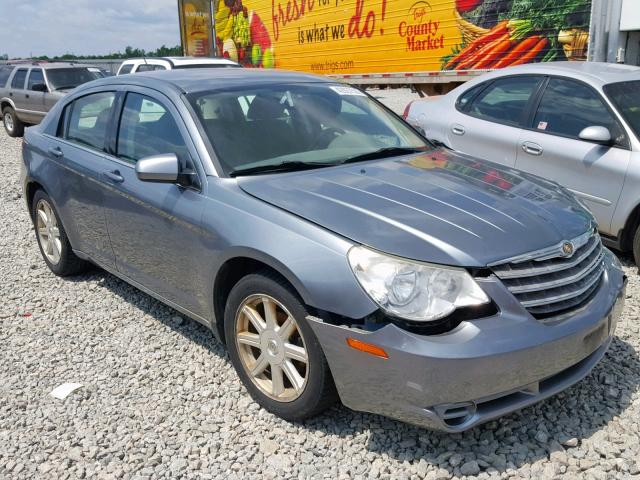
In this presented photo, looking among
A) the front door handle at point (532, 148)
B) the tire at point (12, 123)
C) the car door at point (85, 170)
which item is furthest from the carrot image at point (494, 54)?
the tire at point (12, 123)

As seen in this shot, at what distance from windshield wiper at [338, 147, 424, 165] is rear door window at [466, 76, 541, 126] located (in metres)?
2.19

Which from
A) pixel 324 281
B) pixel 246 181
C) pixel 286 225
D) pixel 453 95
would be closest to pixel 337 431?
pixel 324 281

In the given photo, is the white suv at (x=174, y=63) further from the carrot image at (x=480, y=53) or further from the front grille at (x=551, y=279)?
the front grille at (x=551, y=279)

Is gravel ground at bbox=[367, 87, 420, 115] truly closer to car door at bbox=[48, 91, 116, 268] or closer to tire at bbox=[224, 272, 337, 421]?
car door at bbox=[48, 91, 116, 268]

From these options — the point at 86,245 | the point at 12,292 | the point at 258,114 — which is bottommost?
the point at 12,292

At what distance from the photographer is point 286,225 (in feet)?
9.27

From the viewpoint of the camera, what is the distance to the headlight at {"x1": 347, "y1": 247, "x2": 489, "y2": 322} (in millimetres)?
2480

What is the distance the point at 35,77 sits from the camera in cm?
1497

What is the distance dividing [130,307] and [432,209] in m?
2.63

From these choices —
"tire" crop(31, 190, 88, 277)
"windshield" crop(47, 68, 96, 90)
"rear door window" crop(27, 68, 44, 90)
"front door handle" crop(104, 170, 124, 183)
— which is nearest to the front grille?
"front door handle" crop(104, 170, 124, 183)

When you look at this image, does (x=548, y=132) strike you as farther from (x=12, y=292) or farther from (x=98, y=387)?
(x=12, y=292)

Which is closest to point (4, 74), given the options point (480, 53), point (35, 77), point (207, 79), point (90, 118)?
point (35, 77)

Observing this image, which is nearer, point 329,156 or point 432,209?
point 432,209

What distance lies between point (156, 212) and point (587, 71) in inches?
159
